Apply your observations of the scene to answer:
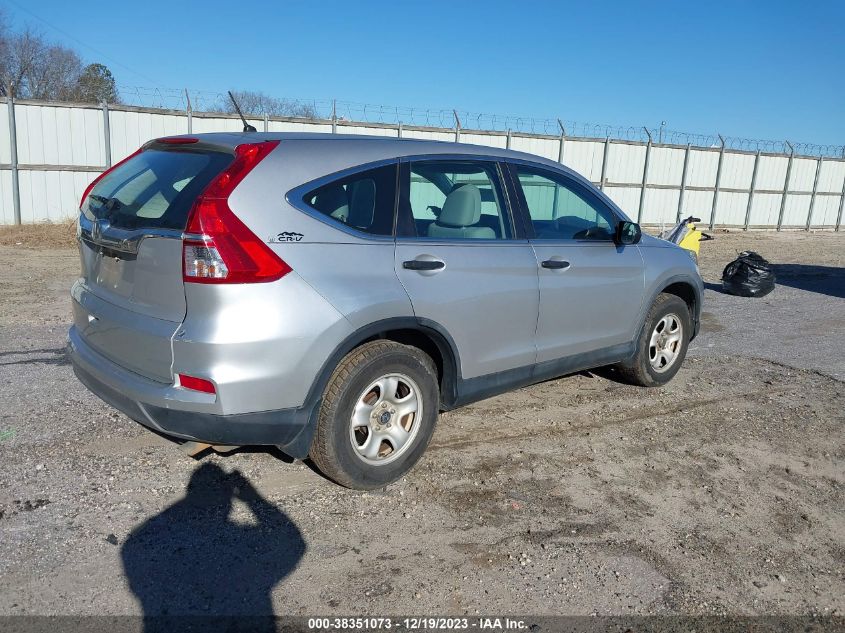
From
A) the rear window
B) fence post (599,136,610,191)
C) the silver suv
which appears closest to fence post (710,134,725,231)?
fence post (599,136,610,191)

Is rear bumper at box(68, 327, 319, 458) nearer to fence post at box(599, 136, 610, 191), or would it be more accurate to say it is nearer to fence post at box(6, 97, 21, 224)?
fence post at box(6, 97, 21, 224)

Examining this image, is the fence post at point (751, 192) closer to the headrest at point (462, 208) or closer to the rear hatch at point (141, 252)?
the headrest at point (462, 208)

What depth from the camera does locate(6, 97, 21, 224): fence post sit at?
14.5 metres

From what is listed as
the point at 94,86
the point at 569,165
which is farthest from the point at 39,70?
the point at 569,165

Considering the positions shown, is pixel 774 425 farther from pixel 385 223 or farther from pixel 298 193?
pixel 298 193

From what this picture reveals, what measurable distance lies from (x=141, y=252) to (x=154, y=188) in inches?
15.1

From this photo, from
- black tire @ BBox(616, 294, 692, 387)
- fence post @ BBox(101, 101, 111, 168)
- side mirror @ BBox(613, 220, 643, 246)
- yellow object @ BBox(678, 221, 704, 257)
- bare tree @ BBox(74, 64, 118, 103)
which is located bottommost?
black tire @ BBox(616, 294, 692, 387)

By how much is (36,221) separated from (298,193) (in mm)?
14344

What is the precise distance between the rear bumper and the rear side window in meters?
0.94

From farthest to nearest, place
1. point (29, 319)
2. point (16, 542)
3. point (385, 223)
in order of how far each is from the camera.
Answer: point (29, 319) → point (385, 223) → point (16, 542)

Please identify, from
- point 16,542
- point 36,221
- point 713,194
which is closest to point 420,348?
point 16,542

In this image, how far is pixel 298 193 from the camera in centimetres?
330

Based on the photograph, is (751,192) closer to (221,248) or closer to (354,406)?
(354,406)

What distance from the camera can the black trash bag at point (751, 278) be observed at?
10.3 meters
